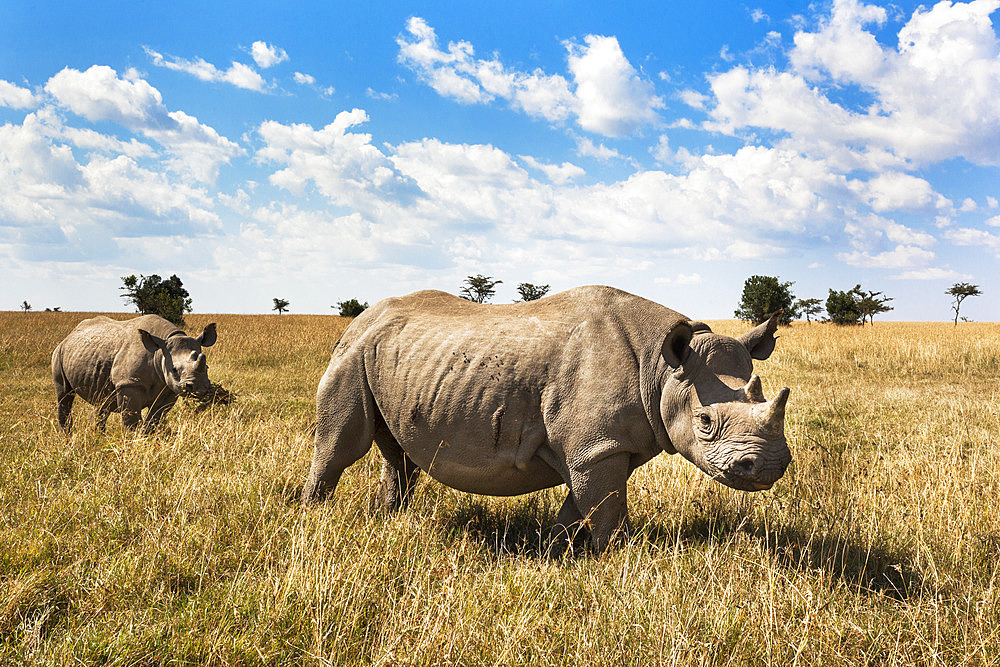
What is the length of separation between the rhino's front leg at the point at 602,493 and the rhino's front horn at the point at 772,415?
0.82 meters

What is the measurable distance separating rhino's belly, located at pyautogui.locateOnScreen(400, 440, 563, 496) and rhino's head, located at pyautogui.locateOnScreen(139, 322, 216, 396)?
16.7 feet

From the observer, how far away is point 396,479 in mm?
5168

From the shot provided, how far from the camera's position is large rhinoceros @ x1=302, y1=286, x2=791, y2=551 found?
11.6 feet

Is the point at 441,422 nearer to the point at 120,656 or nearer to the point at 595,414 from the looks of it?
the point at 595,414

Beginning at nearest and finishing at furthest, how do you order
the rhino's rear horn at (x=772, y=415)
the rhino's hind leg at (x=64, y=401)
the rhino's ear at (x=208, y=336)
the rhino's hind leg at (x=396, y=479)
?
1. the rhino's rear horn at (x=772, y=415)
2. the rhino's hind leg at (x=396, y=479)
3. the rhino's ear at (x=208, y=336)
4. the rhino's hind leg at (x=64, y=401)

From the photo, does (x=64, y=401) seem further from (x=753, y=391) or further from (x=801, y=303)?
(x=801, y=303)

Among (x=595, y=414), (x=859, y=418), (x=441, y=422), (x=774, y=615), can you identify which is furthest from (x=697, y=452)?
(x=859, y=418)

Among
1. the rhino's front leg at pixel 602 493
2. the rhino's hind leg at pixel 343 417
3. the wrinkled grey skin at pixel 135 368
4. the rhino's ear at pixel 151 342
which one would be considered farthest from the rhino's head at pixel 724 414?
the rhino's ear at pixel 151 342

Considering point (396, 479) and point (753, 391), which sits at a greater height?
point (753, 391)

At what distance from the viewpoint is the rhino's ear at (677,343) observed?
11.8ft

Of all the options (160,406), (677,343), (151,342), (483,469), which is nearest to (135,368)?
(151,342)

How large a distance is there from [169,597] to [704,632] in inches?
110

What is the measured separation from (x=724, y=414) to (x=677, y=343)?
0.49 metres

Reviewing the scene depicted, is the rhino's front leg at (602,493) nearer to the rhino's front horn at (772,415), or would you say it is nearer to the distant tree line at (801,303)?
the rhino's front horn at (772,415)
